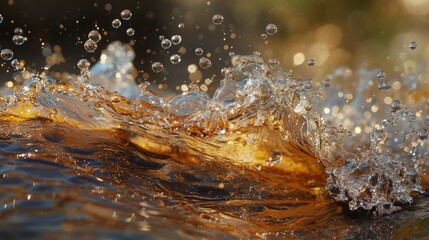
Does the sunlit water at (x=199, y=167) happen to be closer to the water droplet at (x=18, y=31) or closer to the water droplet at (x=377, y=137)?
the water droplet at (x=377, y=137)

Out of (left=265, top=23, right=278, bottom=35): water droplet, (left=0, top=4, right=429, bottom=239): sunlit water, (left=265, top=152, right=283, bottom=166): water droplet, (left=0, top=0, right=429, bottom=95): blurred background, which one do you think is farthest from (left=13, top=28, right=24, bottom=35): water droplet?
(left=265, top=152, right=283, bottom=166): water droplet

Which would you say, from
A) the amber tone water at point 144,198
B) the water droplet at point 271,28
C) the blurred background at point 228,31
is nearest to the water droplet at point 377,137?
the amber tone water at point 144,198

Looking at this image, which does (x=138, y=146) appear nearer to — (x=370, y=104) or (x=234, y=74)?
(x=234, y=74)

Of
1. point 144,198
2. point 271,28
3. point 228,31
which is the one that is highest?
point 228,31

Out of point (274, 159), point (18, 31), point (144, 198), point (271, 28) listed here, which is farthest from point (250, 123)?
point (18, 31)

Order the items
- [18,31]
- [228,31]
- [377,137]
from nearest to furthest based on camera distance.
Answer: [377,137], [18,31], [228,31]

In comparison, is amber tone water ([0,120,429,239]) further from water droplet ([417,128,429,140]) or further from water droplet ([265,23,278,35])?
water droplet ([265,23,278,35])

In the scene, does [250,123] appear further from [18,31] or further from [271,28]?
[18,31]

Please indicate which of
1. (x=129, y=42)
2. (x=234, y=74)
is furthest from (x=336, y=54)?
(x=234, y=74)
